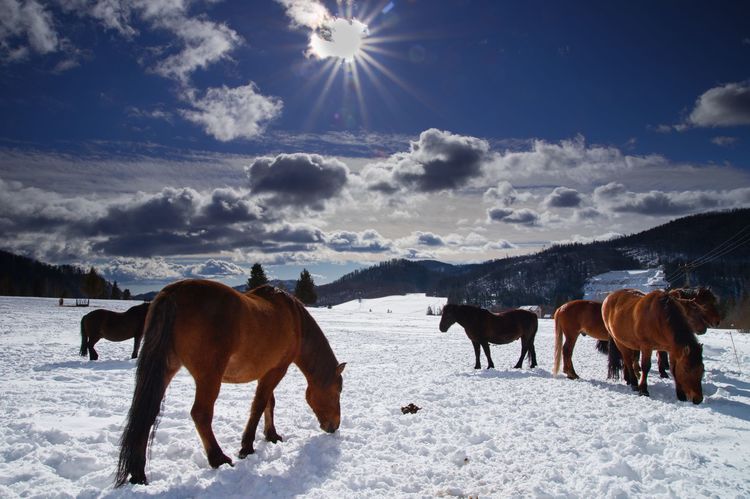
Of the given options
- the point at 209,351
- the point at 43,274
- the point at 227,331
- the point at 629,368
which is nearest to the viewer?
the point at 209,351

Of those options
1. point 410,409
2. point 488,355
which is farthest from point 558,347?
point 410,409

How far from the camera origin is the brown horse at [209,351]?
3.65m

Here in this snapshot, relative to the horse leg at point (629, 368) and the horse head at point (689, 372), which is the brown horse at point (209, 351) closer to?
the horse head at point (689, 372)

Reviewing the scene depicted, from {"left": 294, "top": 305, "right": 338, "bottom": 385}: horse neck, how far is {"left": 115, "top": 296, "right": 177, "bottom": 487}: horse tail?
6.40ft

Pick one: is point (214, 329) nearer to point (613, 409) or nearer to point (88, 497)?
point (88, 497)

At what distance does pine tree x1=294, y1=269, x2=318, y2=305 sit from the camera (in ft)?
214

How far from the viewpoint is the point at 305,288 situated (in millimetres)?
65562

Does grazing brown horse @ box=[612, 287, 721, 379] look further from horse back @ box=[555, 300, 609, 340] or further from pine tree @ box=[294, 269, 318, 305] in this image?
pine tree @ box=[294, 269, 318, 305]

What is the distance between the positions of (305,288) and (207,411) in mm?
62494

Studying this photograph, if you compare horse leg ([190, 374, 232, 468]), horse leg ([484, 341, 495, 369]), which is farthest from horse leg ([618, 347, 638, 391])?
horse leg ([190, 374, 232, 468])

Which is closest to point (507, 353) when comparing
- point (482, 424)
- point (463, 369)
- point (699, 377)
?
point (463, 369)

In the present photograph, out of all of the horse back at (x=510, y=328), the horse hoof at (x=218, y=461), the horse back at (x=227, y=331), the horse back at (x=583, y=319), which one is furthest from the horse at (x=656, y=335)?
the horse hoof at (x=218, y=461)

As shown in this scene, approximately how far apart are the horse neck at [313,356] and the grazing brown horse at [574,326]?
7398mm

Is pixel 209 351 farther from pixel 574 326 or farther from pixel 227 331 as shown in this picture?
pixel 574 326
